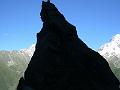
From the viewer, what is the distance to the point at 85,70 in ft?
91.0

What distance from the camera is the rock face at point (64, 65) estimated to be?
26.7 metres

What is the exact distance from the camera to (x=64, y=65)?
27.5 metres

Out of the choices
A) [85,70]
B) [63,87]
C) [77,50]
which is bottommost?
[63,87]

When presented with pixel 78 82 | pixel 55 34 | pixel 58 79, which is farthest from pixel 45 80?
pixel 55 34

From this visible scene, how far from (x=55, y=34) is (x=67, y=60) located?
10.5 ft

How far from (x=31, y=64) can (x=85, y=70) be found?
5231 millimetres

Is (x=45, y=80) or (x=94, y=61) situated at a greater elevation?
(x=94, y=61)

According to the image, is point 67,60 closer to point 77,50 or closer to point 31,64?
point 77,50

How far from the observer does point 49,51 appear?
2827 centimetres

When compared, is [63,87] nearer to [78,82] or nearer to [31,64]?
[78,82]

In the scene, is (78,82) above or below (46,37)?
below

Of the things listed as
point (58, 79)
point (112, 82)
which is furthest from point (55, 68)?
point (112, 82)

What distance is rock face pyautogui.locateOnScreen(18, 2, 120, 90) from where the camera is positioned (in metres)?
26.7

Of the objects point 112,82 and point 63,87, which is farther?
point 112,82
